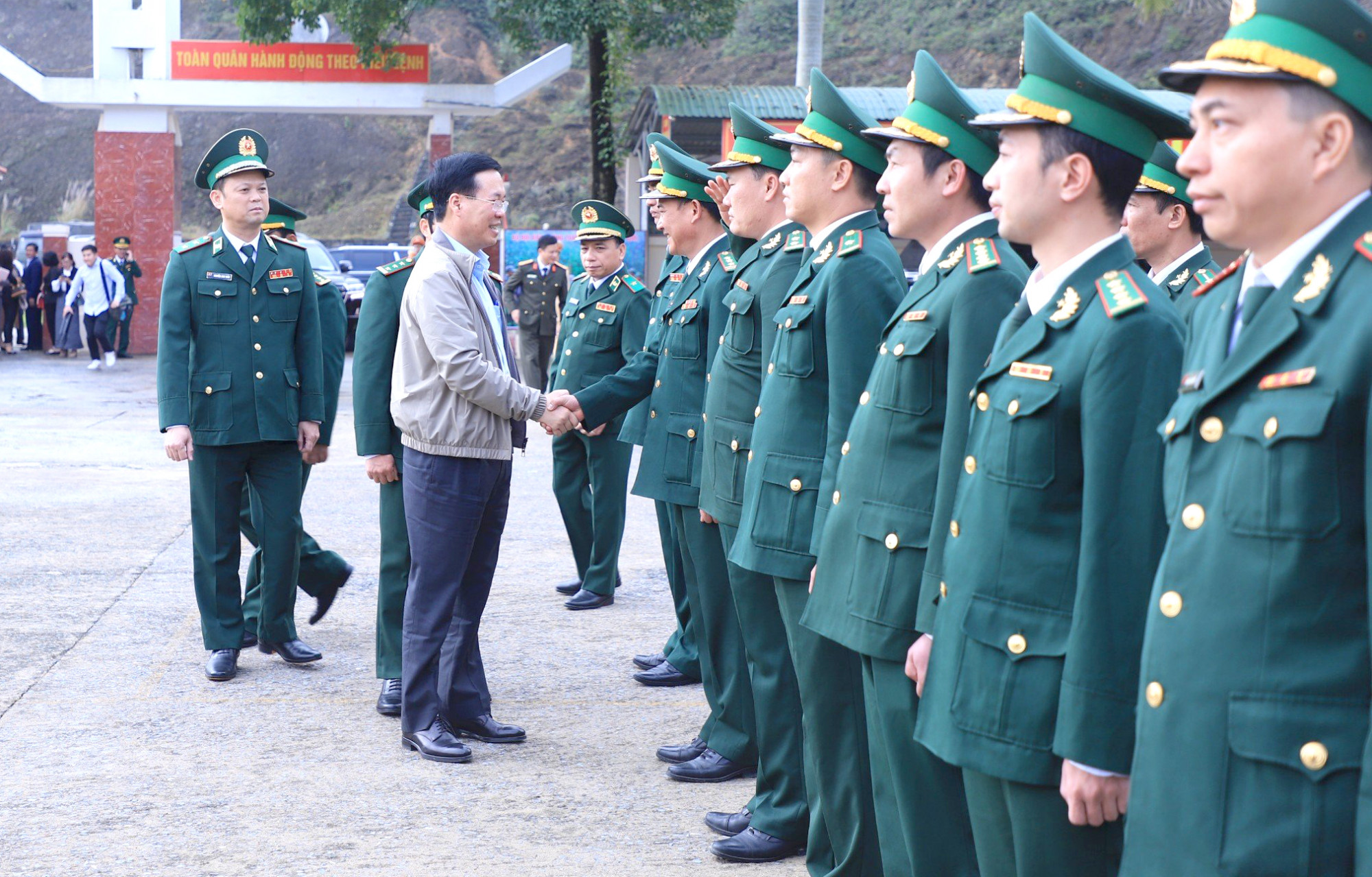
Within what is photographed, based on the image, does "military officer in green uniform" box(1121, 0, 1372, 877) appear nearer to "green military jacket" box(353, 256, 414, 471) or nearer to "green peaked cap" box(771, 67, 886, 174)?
"green peaked cap" box(771, 67, 886, 174)

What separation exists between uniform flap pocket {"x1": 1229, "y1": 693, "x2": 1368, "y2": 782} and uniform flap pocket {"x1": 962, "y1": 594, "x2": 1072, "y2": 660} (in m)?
0.44

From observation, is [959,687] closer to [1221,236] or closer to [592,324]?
[1221,236]

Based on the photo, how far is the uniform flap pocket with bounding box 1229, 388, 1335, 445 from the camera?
5.69 ft

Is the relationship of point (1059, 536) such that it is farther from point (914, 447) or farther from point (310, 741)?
point (310, 741)

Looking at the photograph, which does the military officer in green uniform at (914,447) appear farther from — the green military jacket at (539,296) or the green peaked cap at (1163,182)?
the green military jacket at (539,296)

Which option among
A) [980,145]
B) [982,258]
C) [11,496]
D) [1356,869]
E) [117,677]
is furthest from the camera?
[11,496]

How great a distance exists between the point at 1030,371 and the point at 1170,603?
53 cm

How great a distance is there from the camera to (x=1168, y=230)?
187 inches

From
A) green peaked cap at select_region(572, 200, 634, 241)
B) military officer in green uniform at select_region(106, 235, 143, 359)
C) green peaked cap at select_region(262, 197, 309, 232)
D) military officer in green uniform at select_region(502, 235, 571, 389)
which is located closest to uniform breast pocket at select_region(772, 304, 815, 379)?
green peaked cap at select_region(572, 200, 634, 241)

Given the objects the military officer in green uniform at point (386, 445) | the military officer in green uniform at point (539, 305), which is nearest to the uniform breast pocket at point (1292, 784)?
the military officer in green uniform at point (386, 445)

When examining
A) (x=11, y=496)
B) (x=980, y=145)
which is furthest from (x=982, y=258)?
(x=11, y=496)

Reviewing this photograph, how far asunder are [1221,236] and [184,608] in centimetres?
595

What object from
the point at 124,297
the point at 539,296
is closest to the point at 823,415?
the point at 539,296

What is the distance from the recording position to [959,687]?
2.36 meters
